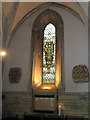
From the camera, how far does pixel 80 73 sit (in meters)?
10.8

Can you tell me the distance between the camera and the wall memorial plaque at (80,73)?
34.9 ft

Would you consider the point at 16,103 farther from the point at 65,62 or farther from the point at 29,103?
the point at 65,62

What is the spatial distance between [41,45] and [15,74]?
2240 mm

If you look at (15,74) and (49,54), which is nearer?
(15,74)

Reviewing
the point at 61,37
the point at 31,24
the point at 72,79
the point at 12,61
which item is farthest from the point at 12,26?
the point at 72,79

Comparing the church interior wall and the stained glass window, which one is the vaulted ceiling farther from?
the stained glass window

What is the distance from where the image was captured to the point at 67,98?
35.1 ft

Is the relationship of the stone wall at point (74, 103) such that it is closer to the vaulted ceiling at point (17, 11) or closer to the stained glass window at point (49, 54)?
the stained glass window at point (49, 54)

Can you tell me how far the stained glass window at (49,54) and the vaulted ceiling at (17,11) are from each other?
155cm

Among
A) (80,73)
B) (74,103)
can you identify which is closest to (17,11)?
(80,73)

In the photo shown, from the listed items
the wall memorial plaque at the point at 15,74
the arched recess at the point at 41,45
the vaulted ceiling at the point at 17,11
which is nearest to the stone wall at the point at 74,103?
the arched recess at the point at 41,45

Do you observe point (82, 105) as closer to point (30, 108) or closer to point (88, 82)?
point (88, 82)

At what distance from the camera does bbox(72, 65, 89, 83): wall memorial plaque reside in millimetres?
10641

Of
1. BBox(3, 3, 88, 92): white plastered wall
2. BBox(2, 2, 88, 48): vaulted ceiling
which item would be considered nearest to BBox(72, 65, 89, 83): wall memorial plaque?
BBox(3, 3, 88, 92): white plastered wall
